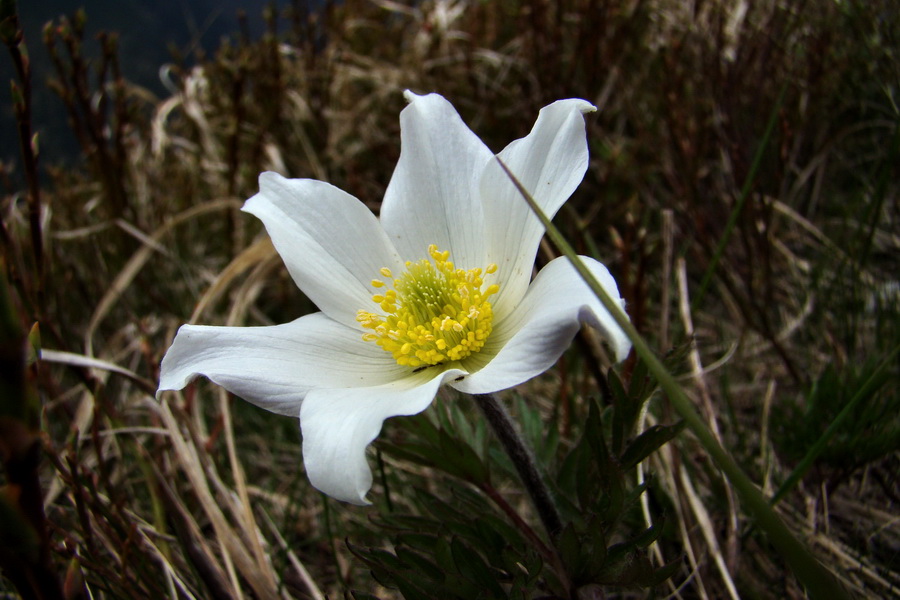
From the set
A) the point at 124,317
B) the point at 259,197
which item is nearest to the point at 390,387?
the point at 259,197

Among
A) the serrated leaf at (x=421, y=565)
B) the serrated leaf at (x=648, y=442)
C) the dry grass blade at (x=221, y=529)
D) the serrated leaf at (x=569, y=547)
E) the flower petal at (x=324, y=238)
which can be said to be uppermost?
the flower petal at (x=324, y=238)

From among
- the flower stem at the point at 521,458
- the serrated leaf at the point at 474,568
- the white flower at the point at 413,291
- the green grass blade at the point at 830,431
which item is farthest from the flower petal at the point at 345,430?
the green grass blade at the point at 830,431

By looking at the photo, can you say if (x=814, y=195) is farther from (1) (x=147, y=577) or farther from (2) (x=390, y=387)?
(1) (x=147, y=577)

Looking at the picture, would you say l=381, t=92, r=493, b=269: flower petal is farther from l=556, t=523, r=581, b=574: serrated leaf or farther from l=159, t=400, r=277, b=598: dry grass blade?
l=159, t=400, r=277, b=598: dry grass blade

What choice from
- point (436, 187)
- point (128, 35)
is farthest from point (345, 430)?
point (128, 35)

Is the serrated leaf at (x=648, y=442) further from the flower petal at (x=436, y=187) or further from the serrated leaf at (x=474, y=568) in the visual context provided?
the flower petal at (x=436, y=187)

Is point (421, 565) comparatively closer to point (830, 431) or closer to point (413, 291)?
point (413, 291)
